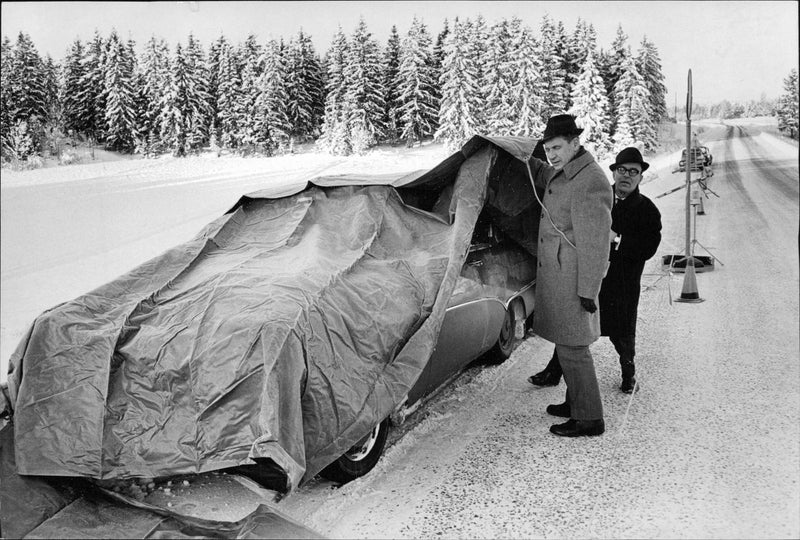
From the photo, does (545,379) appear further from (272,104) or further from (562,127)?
(272,104)

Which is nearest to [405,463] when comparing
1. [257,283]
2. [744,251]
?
[257,283]

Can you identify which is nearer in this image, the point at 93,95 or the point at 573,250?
the point at 573,250

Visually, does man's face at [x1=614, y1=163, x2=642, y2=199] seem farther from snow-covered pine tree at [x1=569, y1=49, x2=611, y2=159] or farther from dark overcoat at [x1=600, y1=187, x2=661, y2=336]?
snow-covered pine tree at [x1=569, y1=49, x2=611, y2=159]

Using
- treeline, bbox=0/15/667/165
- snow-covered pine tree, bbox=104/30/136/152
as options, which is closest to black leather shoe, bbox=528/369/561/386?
treeline, bbox=0/15/667/165

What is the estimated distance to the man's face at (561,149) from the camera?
12.9 ft

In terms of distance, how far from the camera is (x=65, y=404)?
298 centimetres

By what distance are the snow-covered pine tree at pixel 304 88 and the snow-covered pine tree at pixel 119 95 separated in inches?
110

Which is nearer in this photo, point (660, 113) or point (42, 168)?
point (660, 113)

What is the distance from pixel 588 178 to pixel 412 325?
1499mm

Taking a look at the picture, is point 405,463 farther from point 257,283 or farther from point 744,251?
point 744,251

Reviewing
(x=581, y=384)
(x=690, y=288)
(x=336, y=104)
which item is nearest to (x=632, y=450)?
(x=581, y=384)

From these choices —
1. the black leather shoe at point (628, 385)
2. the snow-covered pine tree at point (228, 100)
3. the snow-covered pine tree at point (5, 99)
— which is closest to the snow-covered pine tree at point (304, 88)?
the snow-covered pine tree at point (228, 100)

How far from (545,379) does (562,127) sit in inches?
80.4

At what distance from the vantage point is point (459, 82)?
10336 mm
